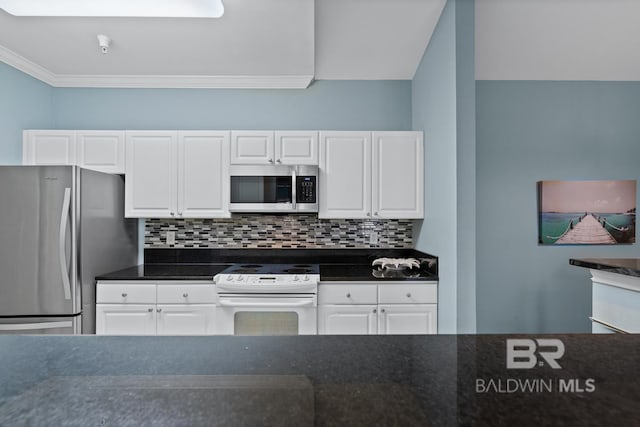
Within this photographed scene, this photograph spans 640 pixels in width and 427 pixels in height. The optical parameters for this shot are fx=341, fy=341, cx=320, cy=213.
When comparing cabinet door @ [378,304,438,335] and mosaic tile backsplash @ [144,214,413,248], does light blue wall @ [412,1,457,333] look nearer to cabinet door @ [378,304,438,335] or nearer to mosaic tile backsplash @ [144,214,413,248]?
cabinet door @ [378,304,438,335]

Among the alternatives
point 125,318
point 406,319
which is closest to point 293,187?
point 406,319

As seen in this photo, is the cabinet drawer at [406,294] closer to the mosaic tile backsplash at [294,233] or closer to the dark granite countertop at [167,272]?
the mosaic tile backsplash at [294,233]

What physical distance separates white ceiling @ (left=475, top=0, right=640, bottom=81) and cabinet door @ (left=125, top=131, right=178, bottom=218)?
2637 millimetres

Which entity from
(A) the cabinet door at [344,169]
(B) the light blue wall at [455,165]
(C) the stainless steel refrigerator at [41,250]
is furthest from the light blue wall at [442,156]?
(C) the stainless steel refrigerator at [41,250]

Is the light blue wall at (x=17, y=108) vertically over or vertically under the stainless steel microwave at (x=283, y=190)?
over

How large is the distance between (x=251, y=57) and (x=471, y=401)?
295 centimetres

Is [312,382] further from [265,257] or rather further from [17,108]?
[17,108]

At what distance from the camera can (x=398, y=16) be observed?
8.13ft

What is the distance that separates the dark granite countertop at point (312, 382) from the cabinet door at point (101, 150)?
258cm

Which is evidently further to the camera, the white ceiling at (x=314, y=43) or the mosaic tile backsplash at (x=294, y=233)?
the mosaic tile backsplash at (x=294, y=233)

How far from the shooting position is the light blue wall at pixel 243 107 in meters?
3.24

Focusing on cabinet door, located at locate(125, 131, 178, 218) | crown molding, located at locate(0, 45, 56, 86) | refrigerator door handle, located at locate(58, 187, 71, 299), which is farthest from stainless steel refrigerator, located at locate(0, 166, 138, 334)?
crown molding, located at locate(0, 45, 56, 86)

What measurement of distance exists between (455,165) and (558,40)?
1.68 metres

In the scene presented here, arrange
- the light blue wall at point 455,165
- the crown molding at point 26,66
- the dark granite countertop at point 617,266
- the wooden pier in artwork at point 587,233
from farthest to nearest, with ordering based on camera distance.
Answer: the wooden pier in artwork at point 587,233
the crown molding at point 26,66
the light blue wall at point 455,165
the dark granite countertop at point 617,266
